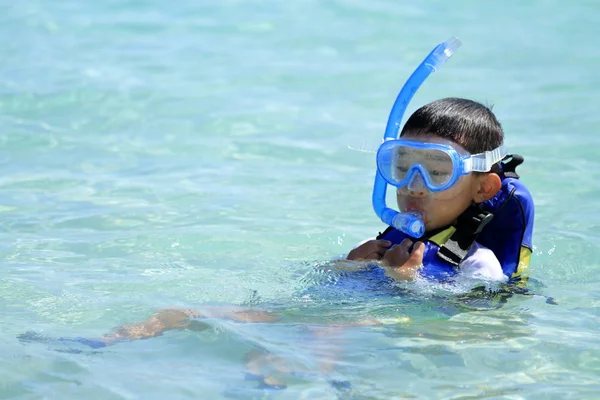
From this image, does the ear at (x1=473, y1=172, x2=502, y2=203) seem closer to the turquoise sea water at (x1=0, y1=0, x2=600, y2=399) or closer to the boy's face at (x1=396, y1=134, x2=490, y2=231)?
Answer: the boy's face at (x1=396, y1=134, x2=490, y2=231)

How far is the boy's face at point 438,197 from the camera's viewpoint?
4188 mm

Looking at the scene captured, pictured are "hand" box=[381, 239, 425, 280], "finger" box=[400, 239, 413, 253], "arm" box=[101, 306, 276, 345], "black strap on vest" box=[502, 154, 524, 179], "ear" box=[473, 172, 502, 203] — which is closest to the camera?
"arm" box=[101, 306, 276, 345]

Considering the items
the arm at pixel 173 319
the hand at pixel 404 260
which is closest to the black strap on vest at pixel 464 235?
the hand at pixel 404 260

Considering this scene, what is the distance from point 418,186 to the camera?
4.19m

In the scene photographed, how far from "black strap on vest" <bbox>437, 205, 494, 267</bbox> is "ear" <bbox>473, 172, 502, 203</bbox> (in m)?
0.11

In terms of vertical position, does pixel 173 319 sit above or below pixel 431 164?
below

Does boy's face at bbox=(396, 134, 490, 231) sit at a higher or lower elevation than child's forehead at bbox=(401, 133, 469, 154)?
lower

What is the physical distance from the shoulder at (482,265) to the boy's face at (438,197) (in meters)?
0.19

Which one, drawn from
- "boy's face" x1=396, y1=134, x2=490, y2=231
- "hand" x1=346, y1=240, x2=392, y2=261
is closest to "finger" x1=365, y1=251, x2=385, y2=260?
"hand" x1=346, y1=240, x2=392, y2=261

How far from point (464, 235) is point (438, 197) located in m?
0.20

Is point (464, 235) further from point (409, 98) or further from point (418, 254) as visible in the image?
point (409, 98)

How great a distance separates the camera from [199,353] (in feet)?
12.0

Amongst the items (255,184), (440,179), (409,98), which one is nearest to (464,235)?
(440,179)

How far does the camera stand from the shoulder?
13.5ft
